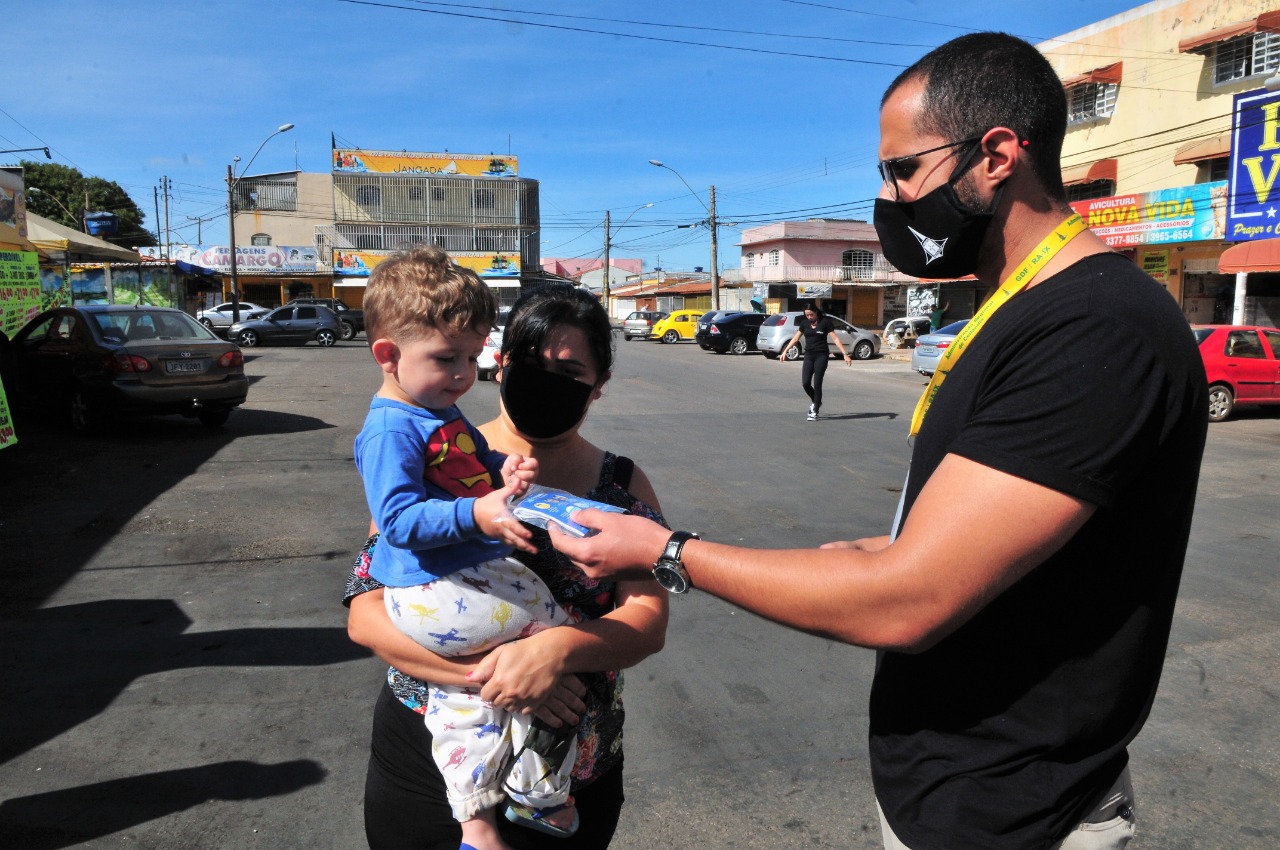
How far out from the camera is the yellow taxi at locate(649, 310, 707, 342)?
38.0 m

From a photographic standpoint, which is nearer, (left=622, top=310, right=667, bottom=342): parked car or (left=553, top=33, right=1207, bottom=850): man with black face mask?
(left=553, top=33, right=1207, bottom=850): man with black face mask

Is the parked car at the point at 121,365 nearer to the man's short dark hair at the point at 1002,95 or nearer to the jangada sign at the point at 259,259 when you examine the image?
the man's short dark hair at the point at 1002,95

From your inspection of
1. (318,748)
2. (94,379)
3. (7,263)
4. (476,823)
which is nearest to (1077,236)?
(476,823)

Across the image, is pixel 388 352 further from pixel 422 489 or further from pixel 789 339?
pixel 789 339

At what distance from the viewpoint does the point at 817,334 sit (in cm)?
1378

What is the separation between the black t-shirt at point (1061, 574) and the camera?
127 centimetres

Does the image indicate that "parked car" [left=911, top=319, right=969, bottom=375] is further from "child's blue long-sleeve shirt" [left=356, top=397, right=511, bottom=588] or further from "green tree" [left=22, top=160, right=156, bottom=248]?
"green tree" [left=22, top=160, right=156, bottom=248]

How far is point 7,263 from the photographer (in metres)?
11.3

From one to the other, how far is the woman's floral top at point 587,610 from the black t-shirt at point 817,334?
12.0 meters

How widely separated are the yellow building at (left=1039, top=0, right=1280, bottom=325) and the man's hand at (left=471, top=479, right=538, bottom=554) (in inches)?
886

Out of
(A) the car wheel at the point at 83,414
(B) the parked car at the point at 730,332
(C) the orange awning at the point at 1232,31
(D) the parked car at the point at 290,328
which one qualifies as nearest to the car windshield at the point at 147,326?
(A) the car wheel at the point at 83,414

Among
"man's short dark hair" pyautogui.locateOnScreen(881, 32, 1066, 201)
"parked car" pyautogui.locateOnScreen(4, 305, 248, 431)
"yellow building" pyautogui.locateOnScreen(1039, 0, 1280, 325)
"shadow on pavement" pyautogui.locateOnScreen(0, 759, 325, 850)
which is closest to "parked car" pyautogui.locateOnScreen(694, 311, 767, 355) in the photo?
"yellow building" pyautogui.locateOnScreen(1039, 0, 1280, 325)

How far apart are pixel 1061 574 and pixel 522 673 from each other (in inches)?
37.8

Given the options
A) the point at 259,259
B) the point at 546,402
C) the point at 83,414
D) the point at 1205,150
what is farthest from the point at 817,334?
the point at 259,259
